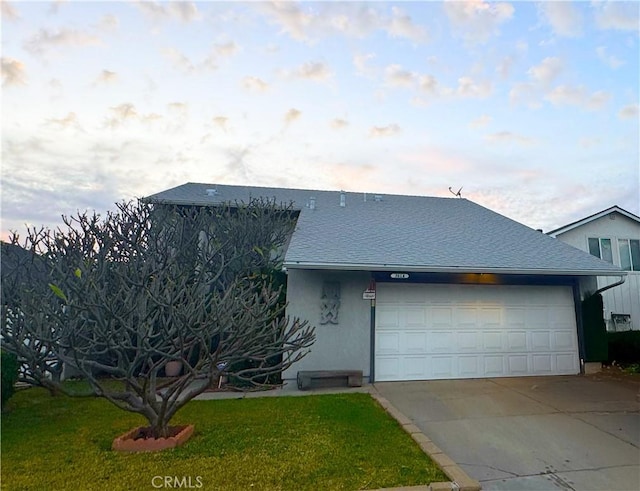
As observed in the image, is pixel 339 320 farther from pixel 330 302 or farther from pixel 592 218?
pixel 592 218

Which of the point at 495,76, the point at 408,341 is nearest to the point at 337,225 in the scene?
the point at 408,341

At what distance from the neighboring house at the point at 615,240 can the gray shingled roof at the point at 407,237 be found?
12.2 ft

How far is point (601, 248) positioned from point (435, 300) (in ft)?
30.0

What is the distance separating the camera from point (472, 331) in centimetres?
866

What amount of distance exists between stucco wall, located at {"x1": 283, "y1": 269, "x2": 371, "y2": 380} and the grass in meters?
1.66

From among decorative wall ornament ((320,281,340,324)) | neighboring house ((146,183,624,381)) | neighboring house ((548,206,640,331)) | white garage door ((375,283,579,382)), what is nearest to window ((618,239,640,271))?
neighboring house ((548,206,640,331))

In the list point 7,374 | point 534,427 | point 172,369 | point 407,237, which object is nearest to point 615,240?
point 407,237

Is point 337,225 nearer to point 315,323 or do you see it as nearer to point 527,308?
point 315,323

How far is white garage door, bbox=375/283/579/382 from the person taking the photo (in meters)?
8.31

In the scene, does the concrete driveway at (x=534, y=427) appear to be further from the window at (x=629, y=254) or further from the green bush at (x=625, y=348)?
the window at (x=629, y=254)

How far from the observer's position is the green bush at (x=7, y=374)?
5672 millimetres

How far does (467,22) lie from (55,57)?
8.96 meters

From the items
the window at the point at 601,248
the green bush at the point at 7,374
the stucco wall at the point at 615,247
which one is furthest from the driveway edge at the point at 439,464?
the window at the point at 601,248

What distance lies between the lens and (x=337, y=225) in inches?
396
